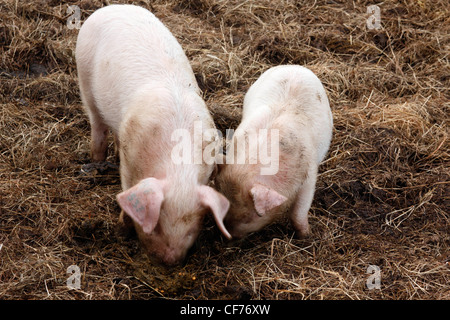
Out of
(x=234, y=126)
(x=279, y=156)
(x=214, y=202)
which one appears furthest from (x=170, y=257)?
(x=234, y=126)

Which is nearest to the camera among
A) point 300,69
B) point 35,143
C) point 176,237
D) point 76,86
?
point 176,237

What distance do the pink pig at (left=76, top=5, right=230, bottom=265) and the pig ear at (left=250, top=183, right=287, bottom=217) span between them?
0.21 m

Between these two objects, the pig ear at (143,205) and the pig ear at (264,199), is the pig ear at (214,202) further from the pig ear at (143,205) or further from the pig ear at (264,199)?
the pig ear at (143,205)

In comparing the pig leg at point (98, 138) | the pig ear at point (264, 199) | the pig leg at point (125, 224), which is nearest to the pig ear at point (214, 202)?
the pig ear at point (264, 199)

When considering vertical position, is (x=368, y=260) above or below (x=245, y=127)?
below

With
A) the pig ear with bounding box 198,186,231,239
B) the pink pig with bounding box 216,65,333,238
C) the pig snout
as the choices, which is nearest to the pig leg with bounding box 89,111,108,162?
the pink pig with bounding box 216,65,333,238

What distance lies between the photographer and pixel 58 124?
5.83 metres

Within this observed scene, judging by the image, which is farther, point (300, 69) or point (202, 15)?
point (202, 15)

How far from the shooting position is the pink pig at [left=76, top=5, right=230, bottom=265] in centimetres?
367

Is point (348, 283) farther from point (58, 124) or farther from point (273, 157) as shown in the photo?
point (58, 124)

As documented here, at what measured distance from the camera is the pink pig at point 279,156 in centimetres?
416

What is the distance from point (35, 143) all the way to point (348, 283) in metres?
3.30

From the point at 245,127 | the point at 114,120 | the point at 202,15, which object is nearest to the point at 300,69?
the point at 245,127

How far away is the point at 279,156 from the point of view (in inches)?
168
